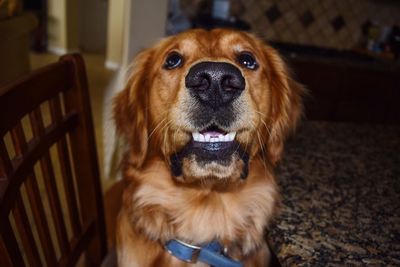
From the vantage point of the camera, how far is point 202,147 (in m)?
0.94

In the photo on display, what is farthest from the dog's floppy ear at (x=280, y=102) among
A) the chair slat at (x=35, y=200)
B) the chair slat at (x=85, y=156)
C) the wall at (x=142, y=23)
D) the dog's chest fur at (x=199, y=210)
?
the wall at (x=142, y=23)

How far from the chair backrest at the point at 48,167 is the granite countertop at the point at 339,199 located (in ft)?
1.65

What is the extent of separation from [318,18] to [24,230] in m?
3.20

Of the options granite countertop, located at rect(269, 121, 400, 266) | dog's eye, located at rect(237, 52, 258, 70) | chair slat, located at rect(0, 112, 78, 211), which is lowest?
granite countertop, located at rect(269, 121, 400, 266)

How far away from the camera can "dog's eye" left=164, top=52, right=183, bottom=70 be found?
112 cm

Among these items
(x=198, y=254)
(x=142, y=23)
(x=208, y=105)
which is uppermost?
(x=208, y=105)

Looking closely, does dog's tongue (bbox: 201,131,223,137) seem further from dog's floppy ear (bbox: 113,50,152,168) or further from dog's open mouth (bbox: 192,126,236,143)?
dog's floppy ear (bbox: 113,50,152,168)

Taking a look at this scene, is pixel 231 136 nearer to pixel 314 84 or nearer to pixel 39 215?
pixel 39 215

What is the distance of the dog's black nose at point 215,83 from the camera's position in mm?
804

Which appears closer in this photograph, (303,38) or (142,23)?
(142,23)

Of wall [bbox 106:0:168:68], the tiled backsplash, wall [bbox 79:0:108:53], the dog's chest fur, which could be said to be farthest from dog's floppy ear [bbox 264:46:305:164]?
the tiled backsplash

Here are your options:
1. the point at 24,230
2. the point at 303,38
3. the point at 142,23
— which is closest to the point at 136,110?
the point at 24,230

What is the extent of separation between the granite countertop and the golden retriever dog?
10 centimetres

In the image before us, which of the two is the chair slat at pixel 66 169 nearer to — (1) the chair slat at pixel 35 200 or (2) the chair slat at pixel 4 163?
(1) the chair slat at pixel 35 200
